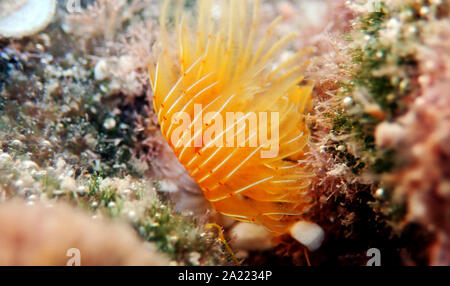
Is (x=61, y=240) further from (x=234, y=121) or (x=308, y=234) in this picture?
(x=308, y=234)

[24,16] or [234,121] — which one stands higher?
[24,16]

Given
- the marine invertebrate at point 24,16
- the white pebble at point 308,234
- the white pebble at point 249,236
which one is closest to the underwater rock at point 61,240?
the white pebble at point 249,236

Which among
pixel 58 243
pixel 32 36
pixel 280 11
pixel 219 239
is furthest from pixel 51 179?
pixel 280 11

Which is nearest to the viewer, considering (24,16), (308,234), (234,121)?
(234,121)

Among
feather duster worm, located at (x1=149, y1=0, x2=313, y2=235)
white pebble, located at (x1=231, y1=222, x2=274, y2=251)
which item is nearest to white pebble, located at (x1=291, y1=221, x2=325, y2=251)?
feather duster worm, located at (x1=149, y1=0, x2=313, y2=235)

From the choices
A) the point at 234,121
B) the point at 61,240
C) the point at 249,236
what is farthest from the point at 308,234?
the point at 61,240

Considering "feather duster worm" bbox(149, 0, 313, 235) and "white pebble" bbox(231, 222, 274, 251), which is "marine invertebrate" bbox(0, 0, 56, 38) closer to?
"feather duster worm" bbox(149, 0, 313, 235)

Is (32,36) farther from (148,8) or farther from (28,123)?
(148,8)

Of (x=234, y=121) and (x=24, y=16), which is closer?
(x=234, y=121)

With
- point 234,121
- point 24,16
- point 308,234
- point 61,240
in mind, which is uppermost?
point 24,16
